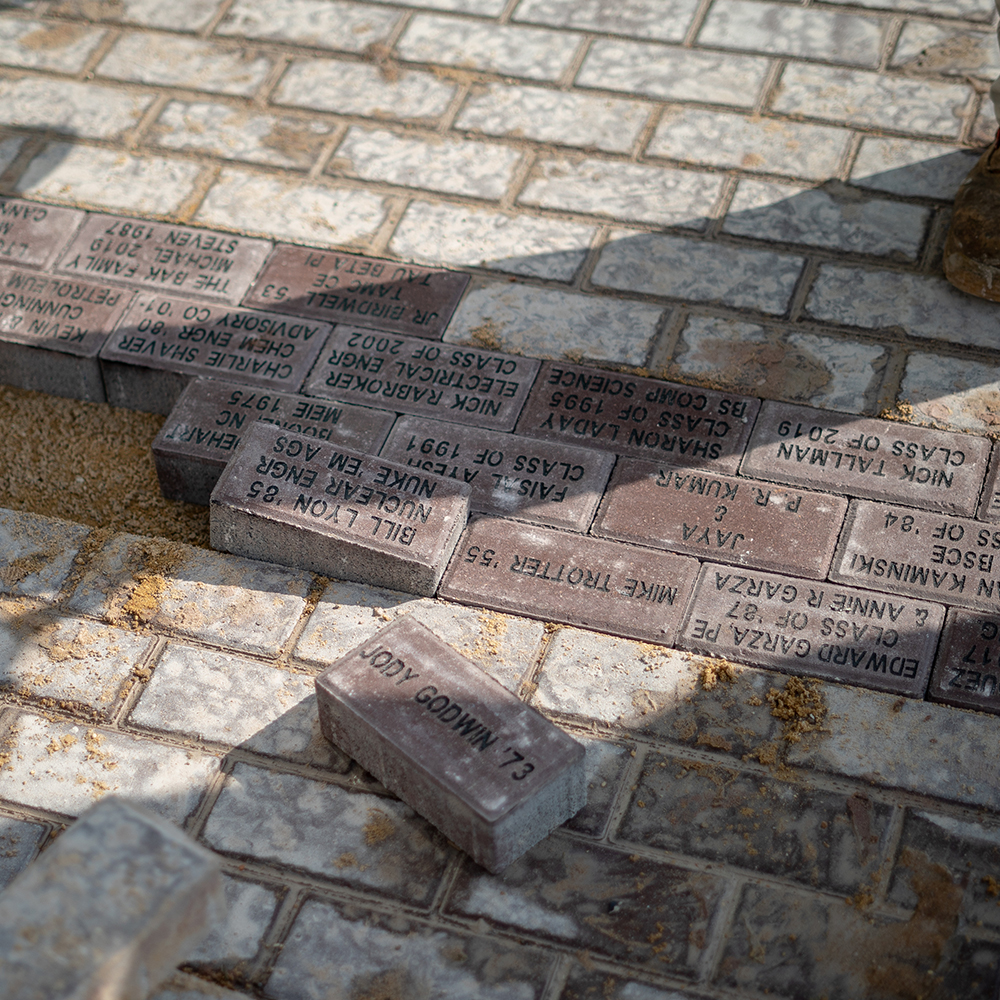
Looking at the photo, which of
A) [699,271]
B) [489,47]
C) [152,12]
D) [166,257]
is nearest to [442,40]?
[489,47]

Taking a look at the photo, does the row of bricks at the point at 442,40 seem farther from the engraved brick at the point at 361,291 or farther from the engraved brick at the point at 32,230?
the engraved brick at the point at 361,291

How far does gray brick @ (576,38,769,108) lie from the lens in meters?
5.37

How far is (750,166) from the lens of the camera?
5027 mm

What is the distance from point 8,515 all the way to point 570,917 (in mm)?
2398

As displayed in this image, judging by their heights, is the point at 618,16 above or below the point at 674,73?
above

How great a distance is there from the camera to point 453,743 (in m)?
3.00

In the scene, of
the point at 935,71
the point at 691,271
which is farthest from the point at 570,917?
the point at 935,71

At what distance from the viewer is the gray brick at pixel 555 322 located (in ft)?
14.3

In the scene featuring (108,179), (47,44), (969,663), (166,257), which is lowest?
(969,663)

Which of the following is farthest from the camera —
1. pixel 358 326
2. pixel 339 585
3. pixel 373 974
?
pixel 358 326

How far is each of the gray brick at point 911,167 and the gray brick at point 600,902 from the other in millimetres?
3252

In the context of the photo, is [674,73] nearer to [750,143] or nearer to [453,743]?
[750,143]

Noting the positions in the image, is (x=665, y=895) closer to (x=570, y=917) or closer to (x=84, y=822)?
(x=570, y=917)

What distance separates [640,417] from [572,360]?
0.38m
